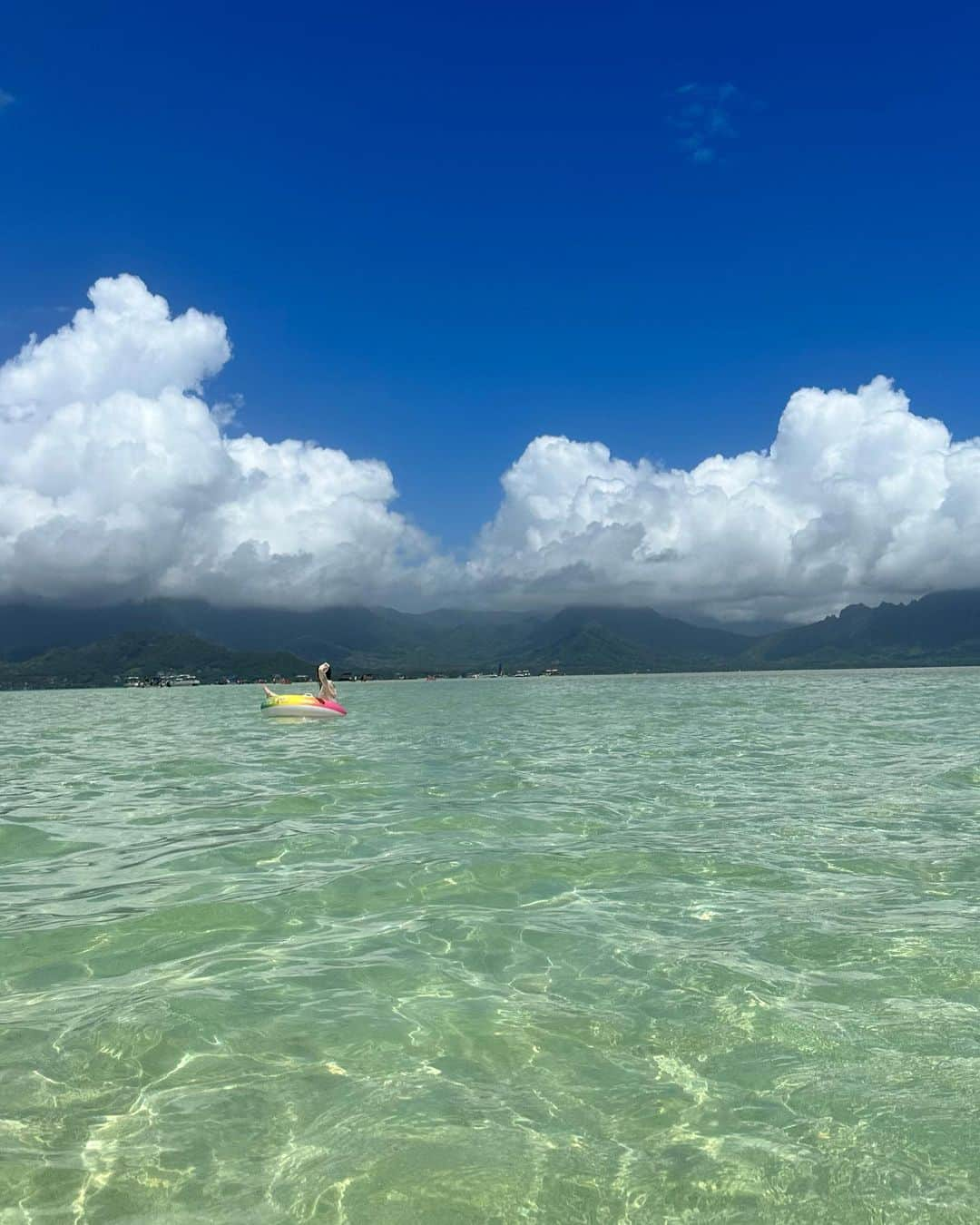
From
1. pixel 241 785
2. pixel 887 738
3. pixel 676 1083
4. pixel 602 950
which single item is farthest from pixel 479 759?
pixel 676 1083

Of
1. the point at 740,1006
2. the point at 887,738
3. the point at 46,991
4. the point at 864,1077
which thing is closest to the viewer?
the point at 864,1077

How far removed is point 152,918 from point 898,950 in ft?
36.4

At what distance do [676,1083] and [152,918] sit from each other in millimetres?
9145

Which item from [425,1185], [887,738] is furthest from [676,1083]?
[887,738]

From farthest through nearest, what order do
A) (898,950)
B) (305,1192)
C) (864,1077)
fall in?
(898,950), (864,1077), (305,1192)

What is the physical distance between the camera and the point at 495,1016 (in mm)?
9422

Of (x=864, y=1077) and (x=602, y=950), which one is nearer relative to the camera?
(x=864, y=1077)

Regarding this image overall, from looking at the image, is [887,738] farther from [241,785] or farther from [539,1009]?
[539,1009]

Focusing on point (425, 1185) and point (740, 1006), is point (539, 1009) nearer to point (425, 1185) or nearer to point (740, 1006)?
point (740, 1006)

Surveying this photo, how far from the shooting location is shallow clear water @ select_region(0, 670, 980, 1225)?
6297 mm

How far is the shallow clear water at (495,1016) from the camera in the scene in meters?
6.30

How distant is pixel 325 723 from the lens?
69125mm

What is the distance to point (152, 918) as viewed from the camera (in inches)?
529

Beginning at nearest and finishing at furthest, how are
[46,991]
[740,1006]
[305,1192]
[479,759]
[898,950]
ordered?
[305,1192] → [740,1006] → [46,991] → [898,950] → [479,759]
